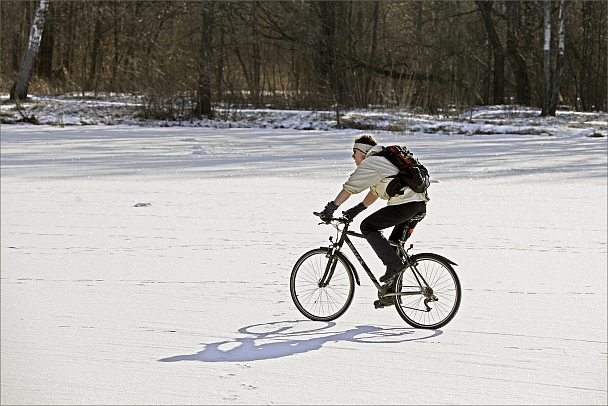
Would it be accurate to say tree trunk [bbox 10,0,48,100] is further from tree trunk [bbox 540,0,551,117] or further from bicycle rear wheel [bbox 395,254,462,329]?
bicycle rear wheel [bbox 395,254,462,329]

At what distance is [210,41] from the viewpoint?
91.0 ft

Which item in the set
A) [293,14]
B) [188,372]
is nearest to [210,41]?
[293,14]

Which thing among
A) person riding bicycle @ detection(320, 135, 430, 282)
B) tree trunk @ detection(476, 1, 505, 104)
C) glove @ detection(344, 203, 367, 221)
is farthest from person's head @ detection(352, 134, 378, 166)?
tree trunk @ detection(476, 1, 505, 104)

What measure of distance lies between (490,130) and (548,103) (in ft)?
11.0

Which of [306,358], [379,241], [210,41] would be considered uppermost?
[210,41]

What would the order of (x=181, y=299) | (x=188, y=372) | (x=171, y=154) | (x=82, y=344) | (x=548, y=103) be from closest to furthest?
(x=188, y=372) → (x=82, y=344) → (x=181, y=299) → (x=171, y=154) → (x=548, y=103)

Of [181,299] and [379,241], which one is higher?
[379,241]

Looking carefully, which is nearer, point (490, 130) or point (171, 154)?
point (171, 154)

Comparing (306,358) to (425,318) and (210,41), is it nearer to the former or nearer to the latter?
(425,318)

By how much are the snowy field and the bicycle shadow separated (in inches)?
0.8

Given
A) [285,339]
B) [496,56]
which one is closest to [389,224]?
[285,339]

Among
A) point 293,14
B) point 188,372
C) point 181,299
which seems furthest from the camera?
point 293,14

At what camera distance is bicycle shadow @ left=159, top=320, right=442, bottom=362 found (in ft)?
19.7

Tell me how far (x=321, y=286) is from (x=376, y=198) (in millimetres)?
1067
